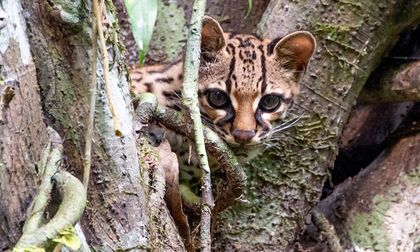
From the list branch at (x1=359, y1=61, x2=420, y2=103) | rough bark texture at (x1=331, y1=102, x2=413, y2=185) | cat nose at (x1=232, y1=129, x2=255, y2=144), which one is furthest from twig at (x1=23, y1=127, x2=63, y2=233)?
rough bark texture at (x1=331, y1=102, x2=413, y2=185)

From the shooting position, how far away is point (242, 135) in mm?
3277

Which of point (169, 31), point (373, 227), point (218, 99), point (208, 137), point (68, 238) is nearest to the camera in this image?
point (68, 238)

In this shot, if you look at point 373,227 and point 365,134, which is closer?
point 373,227

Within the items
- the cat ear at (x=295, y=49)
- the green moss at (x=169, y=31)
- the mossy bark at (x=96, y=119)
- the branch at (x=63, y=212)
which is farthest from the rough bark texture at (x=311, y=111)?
the branch at (x=63, y=212)

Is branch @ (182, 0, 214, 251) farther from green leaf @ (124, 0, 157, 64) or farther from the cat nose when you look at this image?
the cat nose

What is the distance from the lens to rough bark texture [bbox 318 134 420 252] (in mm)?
4133

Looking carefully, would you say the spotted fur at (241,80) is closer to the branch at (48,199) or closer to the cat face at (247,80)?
the cat face at (247,80)

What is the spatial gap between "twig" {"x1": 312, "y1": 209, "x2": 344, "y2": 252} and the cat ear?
914mm

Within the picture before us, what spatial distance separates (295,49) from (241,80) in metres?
0.29

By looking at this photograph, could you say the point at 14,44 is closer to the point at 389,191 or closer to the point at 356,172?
the point at 389,191

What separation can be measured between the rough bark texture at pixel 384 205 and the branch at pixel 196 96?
5.69ft

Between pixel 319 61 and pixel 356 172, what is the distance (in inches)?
48.5

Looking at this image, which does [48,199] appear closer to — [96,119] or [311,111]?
[96,119]

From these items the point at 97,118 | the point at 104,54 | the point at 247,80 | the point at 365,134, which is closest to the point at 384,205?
the point at 365,134
